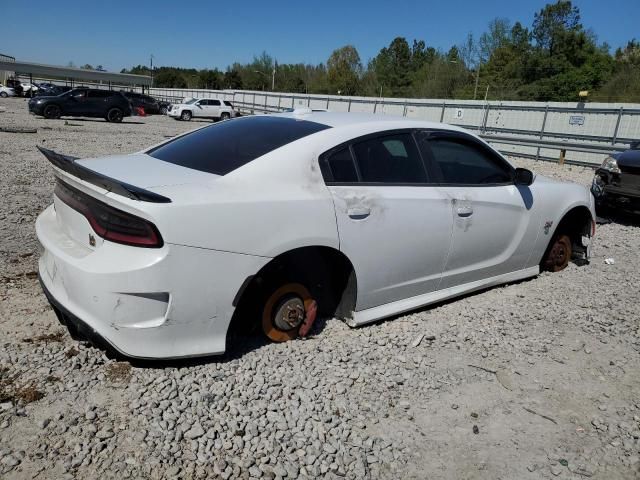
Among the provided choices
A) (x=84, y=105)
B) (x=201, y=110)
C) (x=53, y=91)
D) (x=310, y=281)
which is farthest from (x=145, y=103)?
(x=310, y=281)

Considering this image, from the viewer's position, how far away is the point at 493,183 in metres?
4.27

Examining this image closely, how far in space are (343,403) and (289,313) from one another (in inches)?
27.4

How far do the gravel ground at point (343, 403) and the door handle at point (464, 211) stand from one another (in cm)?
81

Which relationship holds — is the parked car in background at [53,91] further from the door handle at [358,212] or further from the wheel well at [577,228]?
the door handle at [358,212]

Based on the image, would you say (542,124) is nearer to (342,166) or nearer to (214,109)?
(342,166)

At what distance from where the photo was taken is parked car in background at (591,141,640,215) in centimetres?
756

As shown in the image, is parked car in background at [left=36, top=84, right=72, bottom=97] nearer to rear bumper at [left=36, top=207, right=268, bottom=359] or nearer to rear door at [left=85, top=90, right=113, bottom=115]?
rear door at [left=85, top=90, right=113, bottom=115]

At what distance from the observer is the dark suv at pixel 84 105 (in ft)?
82.0

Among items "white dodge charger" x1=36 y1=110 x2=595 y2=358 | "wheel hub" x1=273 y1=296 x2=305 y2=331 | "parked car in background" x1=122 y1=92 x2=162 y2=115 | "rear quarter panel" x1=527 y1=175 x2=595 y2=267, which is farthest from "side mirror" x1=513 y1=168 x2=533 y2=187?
"parked car in background" x1=122 y1=92 x2=162 y2=115

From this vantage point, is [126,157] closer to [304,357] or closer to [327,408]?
[304,357]

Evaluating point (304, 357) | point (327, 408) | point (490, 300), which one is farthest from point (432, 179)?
point (327, 408)

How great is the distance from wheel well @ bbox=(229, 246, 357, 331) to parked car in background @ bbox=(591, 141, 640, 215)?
604cm

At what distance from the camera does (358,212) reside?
3.29 meters

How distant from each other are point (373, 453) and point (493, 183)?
2.61 m
